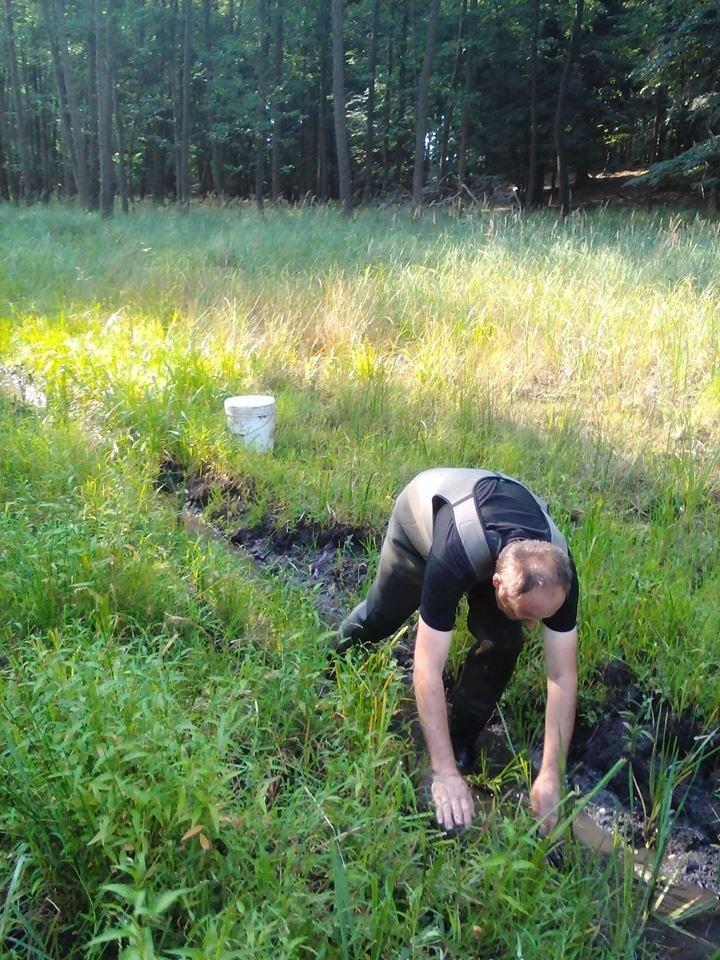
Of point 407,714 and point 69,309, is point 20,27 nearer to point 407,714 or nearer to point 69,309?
point 69,309

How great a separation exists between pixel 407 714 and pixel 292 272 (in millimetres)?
6398

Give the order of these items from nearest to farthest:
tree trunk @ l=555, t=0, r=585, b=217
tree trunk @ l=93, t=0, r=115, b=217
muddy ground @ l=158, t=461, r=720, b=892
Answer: muddy ground @ l=158, t=461, r=720, b=892 → tree trunk @ l=93, t=0, r=115, b=217 → tree trunk @ l=555, t=0, r=585, b=217

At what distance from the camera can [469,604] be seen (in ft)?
9.33

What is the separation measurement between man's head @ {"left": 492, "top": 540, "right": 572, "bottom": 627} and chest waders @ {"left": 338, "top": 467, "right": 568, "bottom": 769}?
0.69 feet

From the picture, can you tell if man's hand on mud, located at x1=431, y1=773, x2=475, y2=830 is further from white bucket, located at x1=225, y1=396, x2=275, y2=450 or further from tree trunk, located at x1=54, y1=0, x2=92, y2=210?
tree trunk, located at x1=54, y1=0, x2=92, y2=210

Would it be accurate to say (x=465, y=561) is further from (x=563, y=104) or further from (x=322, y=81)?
(x=322, y=81)

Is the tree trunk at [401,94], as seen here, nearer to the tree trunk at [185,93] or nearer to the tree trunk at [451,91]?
the tree trunk at [451,91]

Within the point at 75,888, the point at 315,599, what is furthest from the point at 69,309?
the point at 75,888

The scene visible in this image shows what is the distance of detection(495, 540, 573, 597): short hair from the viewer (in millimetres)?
2223

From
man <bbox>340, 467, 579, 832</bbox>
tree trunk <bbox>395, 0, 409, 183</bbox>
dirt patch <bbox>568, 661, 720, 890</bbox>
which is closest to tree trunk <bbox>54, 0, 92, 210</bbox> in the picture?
tree trunk <bbox>395, 0, 409, 183</bbox>

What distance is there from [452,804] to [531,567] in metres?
0.80

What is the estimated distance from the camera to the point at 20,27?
24.8 m

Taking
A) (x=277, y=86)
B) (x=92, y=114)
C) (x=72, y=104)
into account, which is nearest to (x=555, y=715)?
(x=72, y=104)

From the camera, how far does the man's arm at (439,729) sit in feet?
8.16
